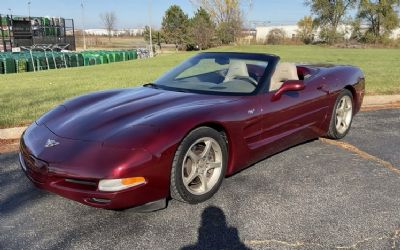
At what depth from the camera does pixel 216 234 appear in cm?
292

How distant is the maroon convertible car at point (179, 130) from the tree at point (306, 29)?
180 ft

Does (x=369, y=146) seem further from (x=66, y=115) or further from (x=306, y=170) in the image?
(x=66, y=115)

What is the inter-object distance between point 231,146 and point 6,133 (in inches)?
134

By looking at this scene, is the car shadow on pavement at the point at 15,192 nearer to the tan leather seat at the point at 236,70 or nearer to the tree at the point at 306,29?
the tan leather seat at the point at 236,70

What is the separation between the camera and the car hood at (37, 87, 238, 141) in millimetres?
3180

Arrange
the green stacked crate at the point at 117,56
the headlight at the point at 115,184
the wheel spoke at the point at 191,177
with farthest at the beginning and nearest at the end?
the green stacked crate at the point at 117,56 < the wheel spoke at the point at 191,177 < the headlight at the point at 115,184

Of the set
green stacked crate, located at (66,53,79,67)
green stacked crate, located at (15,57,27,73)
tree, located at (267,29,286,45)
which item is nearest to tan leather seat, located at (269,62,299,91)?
green stacked crate, located at (15,57,27,73)

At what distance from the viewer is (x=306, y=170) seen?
4305 mm

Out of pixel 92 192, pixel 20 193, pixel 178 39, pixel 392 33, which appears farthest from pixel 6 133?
pixel 392 33

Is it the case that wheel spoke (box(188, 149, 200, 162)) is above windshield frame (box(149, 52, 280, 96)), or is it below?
below

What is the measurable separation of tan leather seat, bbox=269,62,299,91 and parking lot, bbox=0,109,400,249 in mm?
863

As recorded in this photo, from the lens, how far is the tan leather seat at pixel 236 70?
4434 millimetres

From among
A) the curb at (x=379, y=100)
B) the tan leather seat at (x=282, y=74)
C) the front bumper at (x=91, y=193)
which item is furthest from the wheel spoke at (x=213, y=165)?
the curb at (x=379, y=100)

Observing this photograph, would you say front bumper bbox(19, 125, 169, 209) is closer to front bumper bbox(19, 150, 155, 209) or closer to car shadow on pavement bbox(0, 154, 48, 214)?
front bumper bbox(19, 150, 155, 209)
